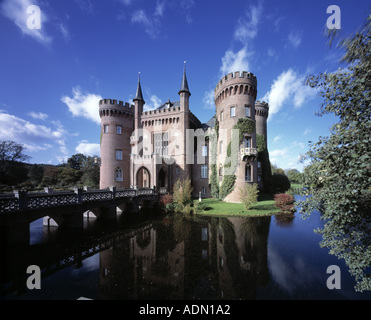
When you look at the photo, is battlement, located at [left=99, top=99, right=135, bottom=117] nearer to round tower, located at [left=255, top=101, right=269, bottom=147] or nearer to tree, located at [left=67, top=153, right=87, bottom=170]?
round tower, located at [left=255, top=101, right=269, bottom=147]

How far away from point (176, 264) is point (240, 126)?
62.8 ft

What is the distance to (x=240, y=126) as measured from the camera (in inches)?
840

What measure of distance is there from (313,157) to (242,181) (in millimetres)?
16737

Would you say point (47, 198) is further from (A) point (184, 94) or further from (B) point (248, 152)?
(A) point (184, 94)

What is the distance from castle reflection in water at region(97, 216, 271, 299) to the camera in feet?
19.1

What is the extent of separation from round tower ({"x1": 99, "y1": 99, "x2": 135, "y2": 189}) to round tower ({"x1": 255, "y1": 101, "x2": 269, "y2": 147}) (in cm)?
2758

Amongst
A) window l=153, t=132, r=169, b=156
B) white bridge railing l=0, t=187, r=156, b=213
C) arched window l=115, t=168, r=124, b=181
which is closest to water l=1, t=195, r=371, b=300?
white bridge railing l=0, t=187, r=156, b=213

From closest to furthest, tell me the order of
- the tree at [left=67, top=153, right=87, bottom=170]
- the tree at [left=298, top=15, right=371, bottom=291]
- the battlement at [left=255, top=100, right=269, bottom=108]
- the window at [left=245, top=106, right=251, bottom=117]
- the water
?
the tree at [left=298, top=15, right=371, bottom=291]
the water
the window at [left=245, top=106, right=251, bottom=117]
the battlement at [left=255, top=100, right=269, bottom=108]
the tree at [left=67, top=153, right=87, bottom=170]

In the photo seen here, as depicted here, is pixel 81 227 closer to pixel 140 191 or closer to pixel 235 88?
pixel 140 191

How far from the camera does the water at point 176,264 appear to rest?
19.1 feet

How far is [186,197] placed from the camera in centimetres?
1933

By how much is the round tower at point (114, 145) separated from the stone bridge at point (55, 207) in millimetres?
8484

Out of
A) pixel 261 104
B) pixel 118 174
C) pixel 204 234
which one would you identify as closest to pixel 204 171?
pixel 204 234
